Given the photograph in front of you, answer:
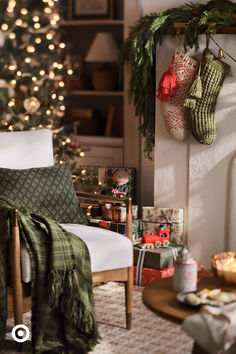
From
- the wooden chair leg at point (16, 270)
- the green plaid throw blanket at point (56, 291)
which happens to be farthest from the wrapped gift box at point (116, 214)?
the wooden chair leg at point (16, 270)

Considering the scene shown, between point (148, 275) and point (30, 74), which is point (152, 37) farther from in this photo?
point (148, 275)

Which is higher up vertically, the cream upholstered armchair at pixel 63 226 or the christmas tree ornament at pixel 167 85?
the christmas tree ornament at pixel 167 85

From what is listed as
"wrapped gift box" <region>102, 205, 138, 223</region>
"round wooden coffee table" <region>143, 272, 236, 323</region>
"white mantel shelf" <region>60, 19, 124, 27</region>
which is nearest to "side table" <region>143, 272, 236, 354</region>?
"round wooden coffee table" <region>143, 272, 236, 323</region>

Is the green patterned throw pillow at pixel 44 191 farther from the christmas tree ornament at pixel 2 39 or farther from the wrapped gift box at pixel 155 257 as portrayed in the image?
the christmas tree ornament at pixel 2 39

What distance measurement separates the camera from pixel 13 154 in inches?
122

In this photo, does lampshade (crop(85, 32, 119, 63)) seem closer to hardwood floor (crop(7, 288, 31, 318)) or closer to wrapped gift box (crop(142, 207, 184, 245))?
wrapped gift box (crop(142, 207, 184, 245))

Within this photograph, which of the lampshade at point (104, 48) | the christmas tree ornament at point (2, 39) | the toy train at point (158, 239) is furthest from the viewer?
the lampshade at point (104, 48)

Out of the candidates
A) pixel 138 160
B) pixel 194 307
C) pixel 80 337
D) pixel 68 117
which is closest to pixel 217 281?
pixel 194 307

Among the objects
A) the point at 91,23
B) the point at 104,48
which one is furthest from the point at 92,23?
the point at 104,48

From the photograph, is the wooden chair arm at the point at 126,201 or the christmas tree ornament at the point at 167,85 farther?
the christmas tree ornament at the point at 167,85

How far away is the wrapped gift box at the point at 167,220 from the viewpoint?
3.73 meters

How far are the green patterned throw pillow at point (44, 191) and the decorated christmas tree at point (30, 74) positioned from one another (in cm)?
118

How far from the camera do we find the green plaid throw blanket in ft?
8.46

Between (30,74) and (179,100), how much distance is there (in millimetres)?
1430
